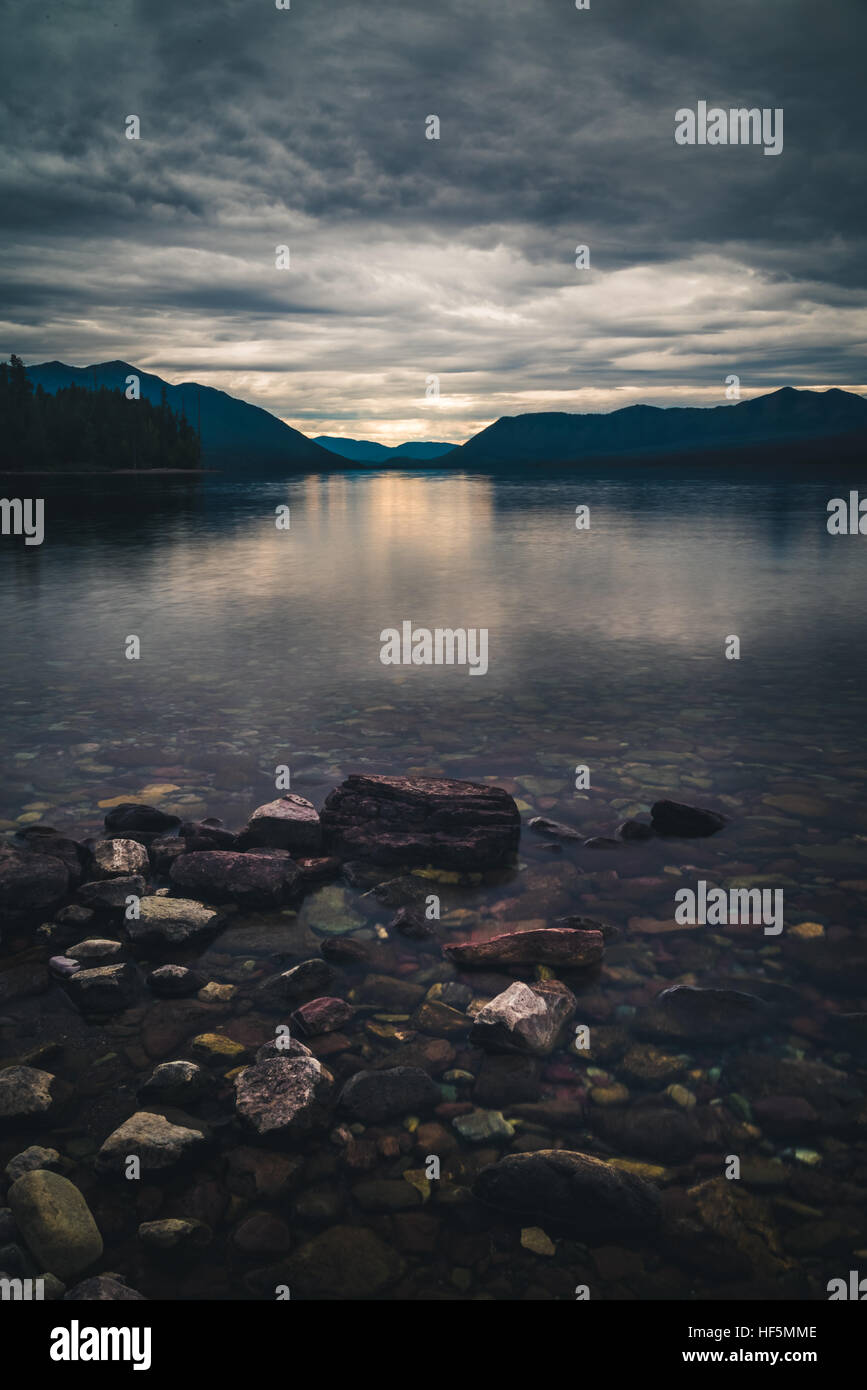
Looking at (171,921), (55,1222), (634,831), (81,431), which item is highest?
(81,431)

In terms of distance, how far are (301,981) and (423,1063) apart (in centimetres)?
139

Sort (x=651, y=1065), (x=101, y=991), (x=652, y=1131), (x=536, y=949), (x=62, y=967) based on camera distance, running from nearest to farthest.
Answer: (x=652, y=1131) < (x=651, y=1065) < (x=101, y=991) < (x=62, y=967) < (x=536, y=949)

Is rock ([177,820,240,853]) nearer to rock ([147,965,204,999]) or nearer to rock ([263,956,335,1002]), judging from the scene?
rock ([147,965,204,999])

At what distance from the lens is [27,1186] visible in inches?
189

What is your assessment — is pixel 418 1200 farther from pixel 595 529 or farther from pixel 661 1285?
pixel 595 529

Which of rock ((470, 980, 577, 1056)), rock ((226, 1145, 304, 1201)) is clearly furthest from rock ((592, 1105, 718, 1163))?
rock ((226, 1145, 304, 1201))

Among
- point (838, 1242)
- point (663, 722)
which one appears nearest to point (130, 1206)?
point (838, 1242)

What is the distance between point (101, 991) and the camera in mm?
6645

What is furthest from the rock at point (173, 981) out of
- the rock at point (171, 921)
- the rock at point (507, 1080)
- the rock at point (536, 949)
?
the rock at point (507, 1080)

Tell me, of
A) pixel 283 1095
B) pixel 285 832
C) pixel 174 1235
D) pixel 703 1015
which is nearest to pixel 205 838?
pixel 285 832

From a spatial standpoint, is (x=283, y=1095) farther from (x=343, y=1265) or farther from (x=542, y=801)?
(x=542, y=801)

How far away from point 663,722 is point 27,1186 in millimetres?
11325

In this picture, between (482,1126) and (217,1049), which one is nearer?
(482,1126)

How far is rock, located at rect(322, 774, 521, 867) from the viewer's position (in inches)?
352
